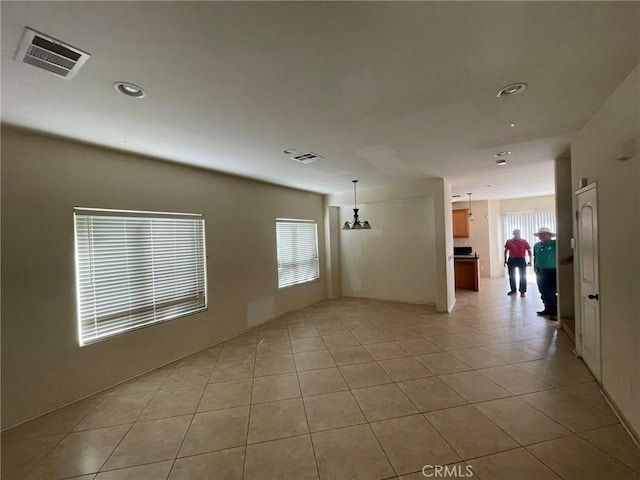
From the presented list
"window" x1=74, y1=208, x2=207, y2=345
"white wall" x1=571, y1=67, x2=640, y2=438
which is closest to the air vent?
"window" x1=74, y1=208, x2=207, y2=345

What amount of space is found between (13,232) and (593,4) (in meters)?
4.27

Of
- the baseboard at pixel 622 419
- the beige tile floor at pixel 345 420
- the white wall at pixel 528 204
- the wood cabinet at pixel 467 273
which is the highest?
the white wall at pixel 528 204

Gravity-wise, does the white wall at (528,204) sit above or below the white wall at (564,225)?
above

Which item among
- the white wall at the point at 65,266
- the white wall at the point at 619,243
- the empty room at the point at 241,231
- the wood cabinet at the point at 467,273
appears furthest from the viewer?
the wood cabinet at the point at 467,273

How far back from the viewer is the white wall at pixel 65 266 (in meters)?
2.44

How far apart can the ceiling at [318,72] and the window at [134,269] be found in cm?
92

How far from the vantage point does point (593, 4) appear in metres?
A: 1.31

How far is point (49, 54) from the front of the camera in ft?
4.94

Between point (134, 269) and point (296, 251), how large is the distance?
3306 millimetres

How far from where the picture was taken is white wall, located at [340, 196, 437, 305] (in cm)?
614

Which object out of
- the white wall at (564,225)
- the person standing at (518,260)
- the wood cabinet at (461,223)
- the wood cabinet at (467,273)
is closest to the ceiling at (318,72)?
the white wall at (564,225)

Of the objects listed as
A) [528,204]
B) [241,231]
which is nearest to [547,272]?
[528,204]

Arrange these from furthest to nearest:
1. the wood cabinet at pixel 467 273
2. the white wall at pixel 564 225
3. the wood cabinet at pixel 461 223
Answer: the wood cabinet at pixel 461 223
the wood cabinet at pixel 467 273
the white wall at pixel 564 225

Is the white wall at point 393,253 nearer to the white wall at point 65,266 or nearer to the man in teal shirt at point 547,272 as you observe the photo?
the man in teal shirt at point 547,272
